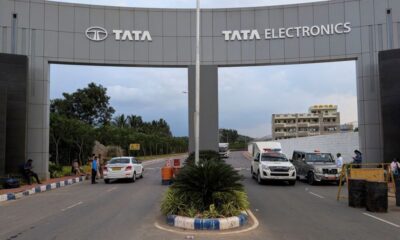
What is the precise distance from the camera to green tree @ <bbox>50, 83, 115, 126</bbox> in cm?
5900

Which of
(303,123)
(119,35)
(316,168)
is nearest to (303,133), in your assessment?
(303,123)

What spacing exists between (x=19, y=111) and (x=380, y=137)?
69.0 feet

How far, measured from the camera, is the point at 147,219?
11.4 meters

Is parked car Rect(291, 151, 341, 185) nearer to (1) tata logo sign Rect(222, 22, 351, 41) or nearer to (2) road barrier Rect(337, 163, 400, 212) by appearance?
(2) road barrier Rect(337, 163, 400, 212)

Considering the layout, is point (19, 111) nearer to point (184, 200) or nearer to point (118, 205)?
point (118, 205)

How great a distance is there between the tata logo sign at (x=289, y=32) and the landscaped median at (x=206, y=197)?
54.0ft

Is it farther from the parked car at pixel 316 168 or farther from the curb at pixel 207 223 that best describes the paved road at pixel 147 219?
the parked car at pixel 316 168

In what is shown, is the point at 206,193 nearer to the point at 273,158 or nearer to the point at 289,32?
the point at 273,158

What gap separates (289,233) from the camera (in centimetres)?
931

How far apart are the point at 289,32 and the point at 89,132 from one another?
25.3 m

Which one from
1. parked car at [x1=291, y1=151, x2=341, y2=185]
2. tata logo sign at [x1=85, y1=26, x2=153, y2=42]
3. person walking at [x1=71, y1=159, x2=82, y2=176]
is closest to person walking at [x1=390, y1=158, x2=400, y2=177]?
parked car at [x1=291, y1=151, x2=341, y2=185]

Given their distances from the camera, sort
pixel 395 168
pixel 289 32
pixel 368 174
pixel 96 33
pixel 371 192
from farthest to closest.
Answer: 1. pixel 289 32
2. pixel 96 33
3. pixel 395 168
4. pixel 368 174
5. pixel 371 192

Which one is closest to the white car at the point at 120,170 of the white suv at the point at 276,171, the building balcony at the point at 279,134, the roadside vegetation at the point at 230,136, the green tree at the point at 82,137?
the white suv at the point at 276,171

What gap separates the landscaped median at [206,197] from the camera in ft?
34.4
